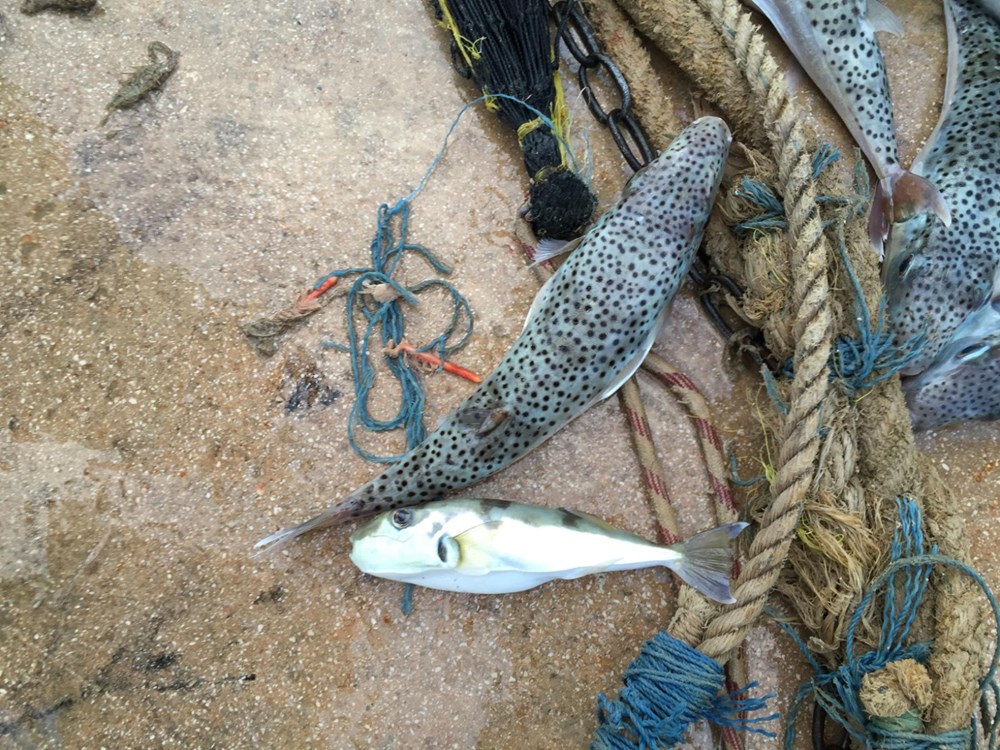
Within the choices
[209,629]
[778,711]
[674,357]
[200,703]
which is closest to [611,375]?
[674,357]

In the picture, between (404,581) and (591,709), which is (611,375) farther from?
(591,709)

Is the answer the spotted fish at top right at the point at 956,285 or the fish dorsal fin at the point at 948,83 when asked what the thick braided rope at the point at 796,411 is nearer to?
the spotted fish at top right at the point at 956,285

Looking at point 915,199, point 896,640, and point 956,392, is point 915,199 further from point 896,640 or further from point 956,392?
point 896,640

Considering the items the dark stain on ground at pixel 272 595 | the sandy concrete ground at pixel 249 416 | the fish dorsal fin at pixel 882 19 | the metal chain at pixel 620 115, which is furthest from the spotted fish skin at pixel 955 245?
the dark stain on ground at pixel 272 595

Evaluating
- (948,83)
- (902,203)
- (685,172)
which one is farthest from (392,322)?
(948,83)

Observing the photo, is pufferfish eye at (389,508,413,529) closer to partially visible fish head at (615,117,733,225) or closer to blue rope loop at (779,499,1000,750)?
partially visible fish head at (615,117,733,225)

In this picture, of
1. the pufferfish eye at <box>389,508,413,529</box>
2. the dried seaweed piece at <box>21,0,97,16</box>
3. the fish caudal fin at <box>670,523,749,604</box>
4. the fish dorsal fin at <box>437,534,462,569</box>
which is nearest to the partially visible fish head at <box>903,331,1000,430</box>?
the fish caudal fin at <box>670,523,749,604</box>
